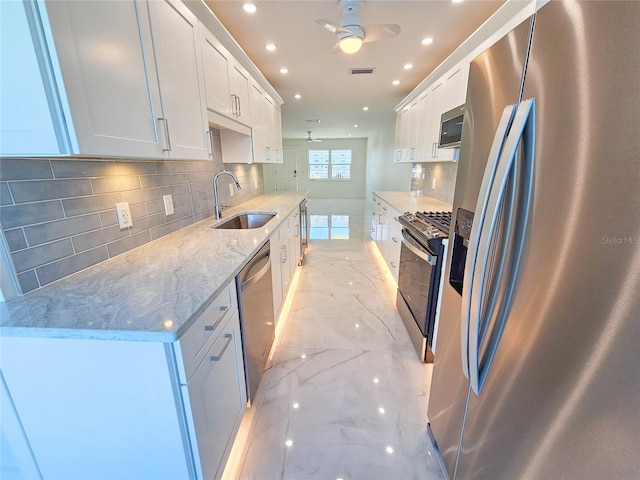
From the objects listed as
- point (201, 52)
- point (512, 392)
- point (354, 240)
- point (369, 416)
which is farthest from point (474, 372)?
point (354, 240)

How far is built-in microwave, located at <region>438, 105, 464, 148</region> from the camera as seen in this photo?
6.81ft

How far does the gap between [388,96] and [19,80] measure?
475cm

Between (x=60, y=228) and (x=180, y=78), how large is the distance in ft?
3.02

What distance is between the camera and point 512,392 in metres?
0.76

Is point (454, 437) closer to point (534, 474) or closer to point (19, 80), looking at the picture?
point (534, 474)

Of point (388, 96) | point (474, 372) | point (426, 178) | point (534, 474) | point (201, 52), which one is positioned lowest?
point (534, 474)

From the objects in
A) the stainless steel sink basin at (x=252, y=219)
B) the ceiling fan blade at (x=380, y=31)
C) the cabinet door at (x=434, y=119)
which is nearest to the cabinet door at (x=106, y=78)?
the stainless steel sink basin at (x=252, y=219)

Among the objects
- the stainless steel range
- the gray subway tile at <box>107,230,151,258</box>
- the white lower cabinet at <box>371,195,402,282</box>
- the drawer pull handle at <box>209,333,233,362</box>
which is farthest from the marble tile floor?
the gray subway tile at <box>107,230,151,258</box>

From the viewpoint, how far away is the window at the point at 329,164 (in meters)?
11.0

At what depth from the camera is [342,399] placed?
167cm

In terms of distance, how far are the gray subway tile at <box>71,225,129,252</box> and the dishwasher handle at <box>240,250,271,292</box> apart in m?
0.68

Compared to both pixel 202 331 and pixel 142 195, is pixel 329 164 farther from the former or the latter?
pixel 202 331

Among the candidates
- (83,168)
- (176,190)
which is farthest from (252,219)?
(83,168)

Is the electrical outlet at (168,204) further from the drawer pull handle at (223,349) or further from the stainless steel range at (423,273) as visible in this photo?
the stainless steel range at (423,273)
